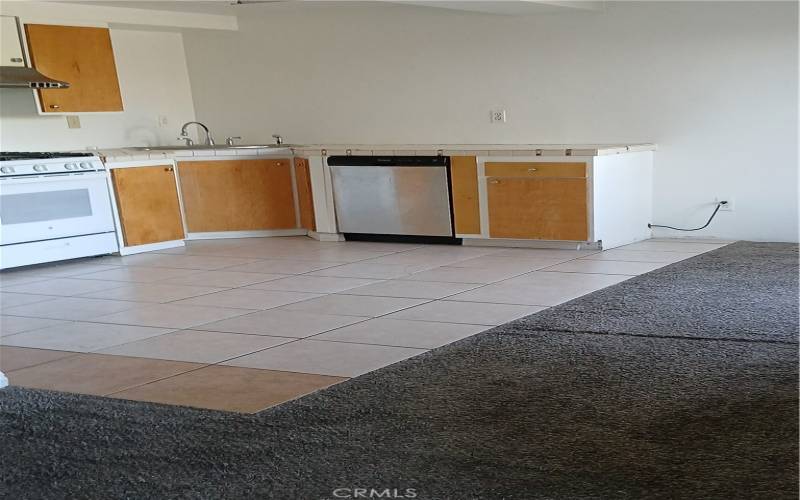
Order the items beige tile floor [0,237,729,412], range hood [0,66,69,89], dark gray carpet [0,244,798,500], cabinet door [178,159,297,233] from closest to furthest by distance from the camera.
A: dark gray carpet [0,244,798,500], beige tile floor [0,237,729,412], range hood [0,66,69,89], cabinet door [178,159,297,233]

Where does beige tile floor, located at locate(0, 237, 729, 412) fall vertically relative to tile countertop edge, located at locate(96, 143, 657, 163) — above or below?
below

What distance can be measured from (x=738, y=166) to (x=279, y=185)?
366 centimetres

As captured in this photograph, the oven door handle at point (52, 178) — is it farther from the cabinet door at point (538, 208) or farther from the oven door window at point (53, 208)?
the cabinet door at point (538, 208)

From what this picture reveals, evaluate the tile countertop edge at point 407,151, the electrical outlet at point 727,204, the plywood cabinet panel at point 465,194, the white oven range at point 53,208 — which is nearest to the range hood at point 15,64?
the white oven range at point 53,208

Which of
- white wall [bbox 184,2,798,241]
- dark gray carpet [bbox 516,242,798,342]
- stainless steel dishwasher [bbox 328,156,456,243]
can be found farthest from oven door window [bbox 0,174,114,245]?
dark gray carpet [bbox 516,242,798,342]

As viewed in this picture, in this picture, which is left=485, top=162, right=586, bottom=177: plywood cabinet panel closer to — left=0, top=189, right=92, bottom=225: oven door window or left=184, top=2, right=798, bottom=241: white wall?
left=184, top=2, right=798, bottom=241: white wall

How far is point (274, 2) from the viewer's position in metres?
5.97

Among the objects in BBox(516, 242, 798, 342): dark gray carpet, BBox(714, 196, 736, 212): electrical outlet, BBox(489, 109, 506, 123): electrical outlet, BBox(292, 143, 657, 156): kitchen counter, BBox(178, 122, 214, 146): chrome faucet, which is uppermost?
BBox(178, 122, 214, 146): chrome faucet

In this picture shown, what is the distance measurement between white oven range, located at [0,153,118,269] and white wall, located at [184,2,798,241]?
1732 millimetres

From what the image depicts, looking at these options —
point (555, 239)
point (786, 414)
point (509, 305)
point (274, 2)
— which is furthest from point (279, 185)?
point (786, 414)

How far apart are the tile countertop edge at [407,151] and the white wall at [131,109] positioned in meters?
0.29

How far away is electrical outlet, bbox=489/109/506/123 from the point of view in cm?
583

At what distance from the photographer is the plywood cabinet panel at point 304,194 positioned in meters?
6.34

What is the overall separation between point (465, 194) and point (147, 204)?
265cm
